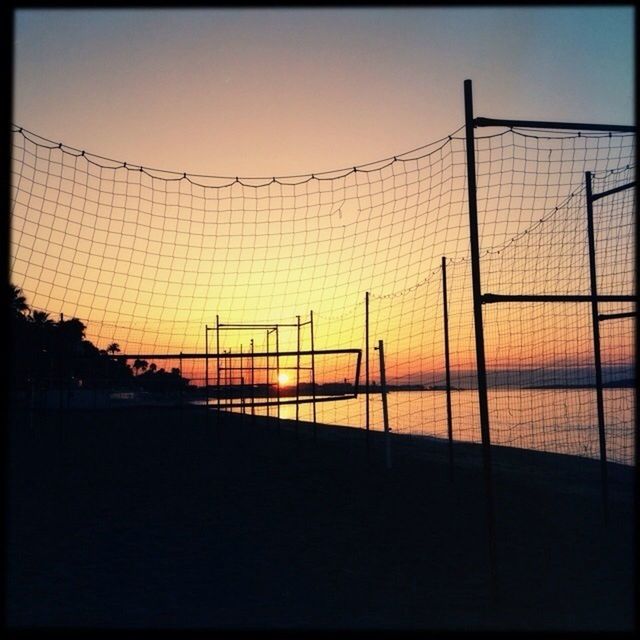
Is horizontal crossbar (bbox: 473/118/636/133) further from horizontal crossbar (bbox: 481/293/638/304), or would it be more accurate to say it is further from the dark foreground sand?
the dark foreground sand

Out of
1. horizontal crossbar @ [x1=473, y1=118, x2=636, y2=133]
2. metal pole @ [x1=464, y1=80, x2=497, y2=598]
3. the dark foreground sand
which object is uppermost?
horizontal crossbar @ [x1=473, y1=118, x2=636, y2=133]

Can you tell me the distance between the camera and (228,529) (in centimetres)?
680

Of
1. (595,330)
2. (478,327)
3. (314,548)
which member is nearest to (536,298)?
(478,327)

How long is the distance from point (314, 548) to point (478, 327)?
238 centimetres

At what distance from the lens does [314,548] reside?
6.06 meters

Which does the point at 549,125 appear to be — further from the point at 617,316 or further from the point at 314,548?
the point at 314,548

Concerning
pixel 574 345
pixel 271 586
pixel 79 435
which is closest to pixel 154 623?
pixel 271 586

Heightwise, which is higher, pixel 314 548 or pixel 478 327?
pixel 478 327

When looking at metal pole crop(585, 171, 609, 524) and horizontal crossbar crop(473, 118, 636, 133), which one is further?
metal pole crop(585, 171, 609, 524)

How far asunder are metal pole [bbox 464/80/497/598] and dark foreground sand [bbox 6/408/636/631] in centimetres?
41

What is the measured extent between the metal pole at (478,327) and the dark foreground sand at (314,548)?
0.41 metres

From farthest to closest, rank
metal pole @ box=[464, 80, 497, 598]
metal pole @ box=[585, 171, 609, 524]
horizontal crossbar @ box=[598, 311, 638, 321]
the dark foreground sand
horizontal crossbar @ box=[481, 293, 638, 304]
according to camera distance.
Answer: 1. metal pole @ box=[585, 171, 609, 524]
2. horizontal crossbar @ box=[598, 311, 638, 321]
3. horizontal crossbar @ box=[481, 293, 638, 304]
4. metal pole @ box=[464, 80, 497, 598]
5. the dark foreground sand

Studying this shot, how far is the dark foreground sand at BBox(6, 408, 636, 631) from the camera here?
4.44 metres

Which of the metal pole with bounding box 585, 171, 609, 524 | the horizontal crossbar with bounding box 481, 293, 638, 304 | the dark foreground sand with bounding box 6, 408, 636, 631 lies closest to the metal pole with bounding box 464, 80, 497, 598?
the horizontal crossbar with bounding box 481, 293, 638, 304
